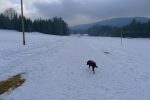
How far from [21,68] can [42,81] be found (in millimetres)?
3411

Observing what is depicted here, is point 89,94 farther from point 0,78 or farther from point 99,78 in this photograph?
point 0,78

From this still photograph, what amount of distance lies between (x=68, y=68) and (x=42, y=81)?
3.96 meters

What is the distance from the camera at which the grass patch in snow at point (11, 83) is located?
11.2 metres

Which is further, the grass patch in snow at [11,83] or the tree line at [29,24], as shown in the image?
the tree line at [29,24]

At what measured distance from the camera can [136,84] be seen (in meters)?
12.7

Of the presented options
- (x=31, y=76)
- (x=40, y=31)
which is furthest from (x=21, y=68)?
(x=40, y=31)

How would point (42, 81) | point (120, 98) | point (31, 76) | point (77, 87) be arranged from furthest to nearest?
point (31, 76), point (42, 81), point (77, 87), point (120, 98)

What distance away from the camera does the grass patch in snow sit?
11188mm

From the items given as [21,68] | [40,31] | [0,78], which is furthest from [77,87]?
A: [40,31]

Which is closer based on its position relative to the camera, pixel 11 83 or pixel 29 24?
pixel 11 83

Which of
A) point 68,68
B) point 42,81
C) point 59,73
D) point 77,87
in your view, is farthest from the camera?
point 68,68

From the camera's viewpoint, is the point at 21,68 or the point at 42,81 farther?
the point at 21,68

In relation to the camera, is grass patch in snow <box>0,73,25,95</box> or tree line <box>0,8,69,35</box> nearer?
grass patch in snow <box>0,73,25,95</box>

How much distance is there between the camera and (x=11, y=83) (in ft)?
39.8
